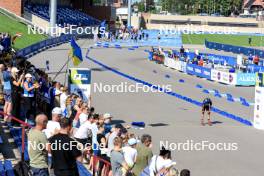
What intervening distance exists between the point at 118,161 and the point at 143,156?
3.00 ft

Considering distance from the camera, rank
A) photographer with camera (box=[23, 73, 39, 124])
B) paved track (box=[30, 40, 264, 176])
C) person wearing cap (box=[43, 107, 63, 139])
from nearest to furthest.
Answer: person wearing cap (box=[43, 107, 63, 139]) < photographer with camera (box=[23, 73, 39, 124]) < paved track (box=[30, 40, 264, 176])

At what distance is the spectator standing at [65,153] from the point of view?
7.30 m

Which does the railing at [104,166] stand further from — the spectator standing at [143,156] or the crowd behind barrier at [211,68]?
the crowd behind barrier at [211,68]

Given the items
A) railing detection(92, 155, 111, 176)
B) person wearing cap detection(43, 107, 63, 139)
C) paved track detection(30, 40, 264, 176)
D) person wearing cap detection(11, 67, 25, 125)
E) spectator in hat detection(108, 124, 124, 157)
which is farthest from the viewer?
paved track detection(30, 40, 264, 176)

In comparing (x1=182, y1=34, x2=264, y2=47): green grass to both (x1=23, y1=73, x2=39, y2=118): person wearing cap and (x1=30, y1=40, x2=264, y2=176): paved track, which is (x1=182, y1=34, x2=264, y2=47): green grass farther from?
(x1=23, y1=73, x2=39, y2=118): person wearing cap

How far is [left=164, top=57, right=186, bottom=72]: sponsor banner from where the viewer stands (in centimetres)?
4166

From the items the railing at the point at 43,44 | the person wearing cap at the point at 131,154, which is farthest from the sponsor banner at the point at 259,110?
the railing at the point at 43,44

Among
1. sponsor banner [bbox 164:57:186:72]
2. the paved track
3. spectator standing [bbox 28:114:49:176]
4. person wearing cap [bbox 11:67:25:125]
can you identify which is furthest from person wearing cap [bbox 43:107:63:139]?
sponsor banner [bbox 164:57:186:72]

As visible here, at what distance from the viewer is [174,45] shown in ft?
229

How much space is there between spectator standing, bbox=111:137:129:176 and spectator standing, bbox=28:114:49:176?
1.44 meters

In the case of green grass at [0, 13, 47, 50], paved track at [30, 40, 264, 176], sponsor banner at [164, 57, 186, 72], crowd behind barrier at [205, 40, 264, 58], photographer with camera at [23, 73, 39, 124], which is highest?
green grass at [0, 13, 47, 50]

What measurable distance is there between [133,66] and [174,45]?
90.2 feet

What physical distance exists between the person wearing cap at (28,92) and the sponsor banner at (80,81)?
453 cm

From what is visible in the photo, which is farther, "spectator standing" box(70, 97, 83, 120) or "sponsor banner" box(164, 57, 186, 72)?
"sponsor banner" box(164, 57, 186, 72)
